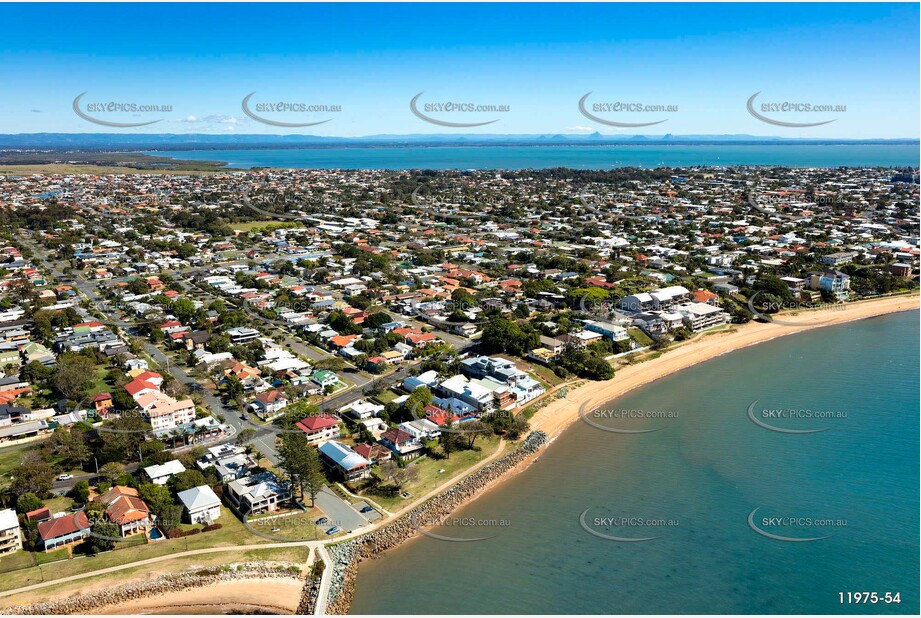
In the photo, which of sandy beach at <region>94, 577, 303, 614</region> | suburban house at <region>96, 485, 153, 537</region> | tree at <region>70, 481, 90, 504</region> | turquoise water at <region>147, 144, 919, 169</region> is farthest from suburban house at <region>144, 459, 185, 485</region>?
turquoise water at <region>147, 144, 919, 169</region>

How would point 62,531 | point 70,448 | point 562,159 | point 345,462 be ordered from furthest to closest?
1. point 562,159
2. point 70,448
3. point 345,462
4. point 62,531

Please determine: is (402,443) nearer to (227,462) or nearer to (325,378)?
(227,462)

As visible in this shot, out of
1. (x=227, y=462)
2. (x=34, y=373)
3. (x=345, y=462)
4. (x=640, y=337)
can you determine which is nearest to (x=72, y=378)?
(x=34, y=373)

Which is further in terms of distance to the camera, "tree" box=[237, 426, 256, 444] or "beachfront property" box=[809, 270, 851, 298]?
"beachfront property" box=[809, 270, 851, 298]

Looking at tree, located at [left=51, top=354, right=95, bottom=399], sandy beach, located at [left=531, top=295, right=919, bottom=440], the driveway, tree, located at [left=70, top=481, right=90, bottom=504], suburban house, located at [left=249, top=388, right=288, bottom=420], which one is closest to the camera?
the driveway

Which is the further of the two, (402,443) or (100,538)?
(402,443)

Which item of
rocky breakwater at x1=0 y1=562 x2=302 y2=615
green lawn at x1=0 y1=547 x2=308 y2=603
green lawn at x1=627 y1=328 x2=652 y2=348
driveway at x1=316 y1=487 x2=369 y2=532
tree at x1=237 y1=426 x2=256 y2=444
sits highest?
green lawn at x1=627 y1=328 x2=652 y2=348

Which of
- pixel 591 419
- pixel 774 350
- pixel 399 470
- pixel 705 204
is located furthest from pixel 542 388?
pixel 705 204

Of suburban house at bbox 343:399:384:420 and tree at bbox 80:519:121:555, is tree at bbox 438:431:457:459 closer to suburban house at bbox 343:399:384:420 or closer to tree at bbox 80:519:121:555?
suburban house at bbox 343:399:384:420
